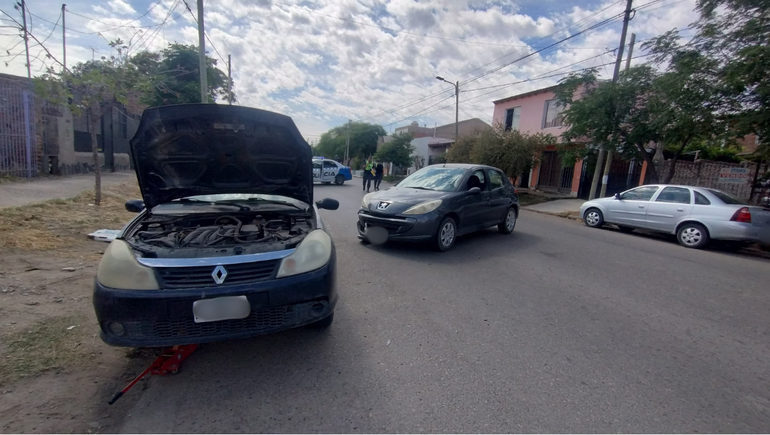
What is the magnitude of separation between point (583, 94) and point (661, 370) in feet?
43.6

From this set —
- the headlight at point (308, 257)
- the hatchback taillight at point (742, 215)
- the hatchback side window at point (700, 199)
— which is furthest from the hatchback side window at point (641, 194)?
the headlight at point (308, 257)

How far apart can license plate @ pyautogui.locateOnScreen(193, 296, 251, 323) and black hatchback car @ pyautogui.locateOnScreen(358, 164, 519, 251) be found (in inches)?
147

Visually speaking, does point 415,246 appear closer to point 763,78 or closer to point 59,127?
point 763,78

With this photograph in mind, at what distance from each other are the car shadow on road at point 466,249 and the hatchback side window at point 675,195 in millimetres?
3579

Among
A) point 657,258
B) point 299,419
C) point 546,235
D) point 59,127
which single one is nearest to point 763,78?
point 657,258

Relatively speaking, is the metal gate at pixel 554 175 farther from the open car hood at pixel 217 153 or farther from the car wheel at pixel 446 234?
the open car hood at pixel 217 153

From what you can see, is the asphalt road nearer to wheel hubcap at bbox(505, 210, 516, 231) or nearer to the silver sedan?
wheel hubcap at bbox(505, 210, 516, 231)

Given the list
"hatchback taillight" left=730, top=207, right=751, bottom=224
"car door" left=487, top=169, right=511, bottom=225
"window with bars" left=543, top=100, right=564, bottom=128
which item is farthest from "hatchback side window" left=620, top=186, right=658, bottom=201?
"window with bars" left=543, top=100, right=564, bottom=128

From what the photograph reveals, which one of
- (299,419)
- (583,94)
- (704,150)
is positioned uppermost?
(583,94)

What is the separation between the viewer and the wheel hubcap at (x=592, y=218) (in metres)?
10.6

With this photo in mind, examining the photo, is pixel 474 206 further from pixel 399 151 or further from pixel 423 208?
pixel 399 151

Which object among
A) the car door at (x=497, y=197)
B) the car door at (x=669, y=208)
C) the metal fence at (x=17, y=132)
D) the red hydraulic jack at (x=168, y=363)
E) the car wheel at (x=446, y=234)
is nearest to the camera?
the red hydraulic jack at (x=168, y=363)

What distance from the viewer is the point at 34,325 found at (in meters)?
3.11

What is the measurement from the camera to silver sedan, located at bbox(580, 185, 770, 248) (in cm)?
757
